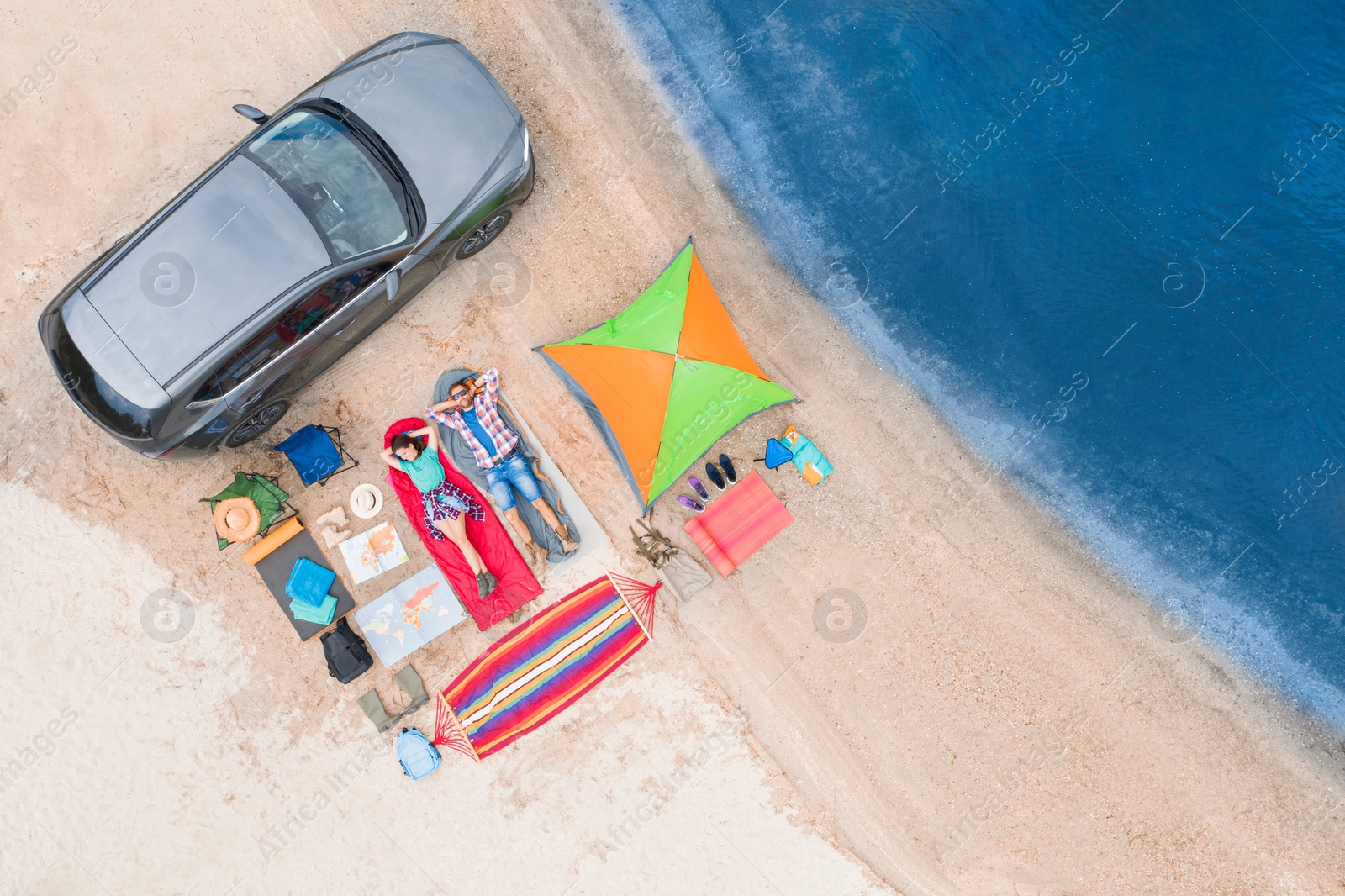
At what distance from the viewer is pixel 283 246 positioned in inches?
243

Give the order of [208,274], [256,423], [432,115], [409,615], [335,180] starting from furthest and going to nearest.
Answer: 1. [409,615]
2. [256,423]
3. [432,115]
4. [335,180]
5. [208,274]

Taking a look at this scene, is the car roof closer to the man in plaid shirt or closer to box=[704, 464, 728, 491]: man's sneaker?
the man in plaid shirt

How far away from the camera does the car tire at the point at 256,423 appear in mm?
6867

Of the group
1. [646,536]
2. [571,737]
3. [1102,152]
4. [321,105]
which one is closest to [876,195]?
[1102,152]

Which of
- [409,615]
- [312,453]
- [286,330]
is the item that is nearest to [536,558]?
[409,615]

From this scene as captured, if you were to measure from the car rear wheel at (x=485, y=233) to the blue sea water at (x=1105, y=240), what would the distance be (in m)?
2.39

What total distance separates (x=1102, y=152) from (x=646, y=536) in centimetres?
655

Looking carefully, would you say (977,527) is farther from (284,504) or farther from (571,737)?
(284,504)

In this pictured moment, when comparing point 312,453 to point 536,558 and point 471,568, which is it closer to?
point 471,568

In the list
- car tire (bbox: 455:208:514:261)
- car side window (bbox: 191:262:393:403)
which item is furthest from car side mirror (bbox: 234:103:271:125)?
car tire (bbox: 455:208:514:261)

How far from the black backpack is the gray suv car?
226 centimetres

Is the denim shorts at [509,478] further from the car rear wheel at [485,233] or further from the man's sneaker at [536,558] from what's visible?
the car rear wheel at [485,233]

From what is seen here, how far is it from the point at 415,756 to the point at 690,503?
3.86 m

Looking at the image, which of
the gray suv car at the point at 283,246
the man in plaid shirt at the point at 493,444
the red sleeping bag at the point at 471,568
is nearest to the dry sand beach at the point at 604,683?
the red sleeping bag at the point at 471,568
